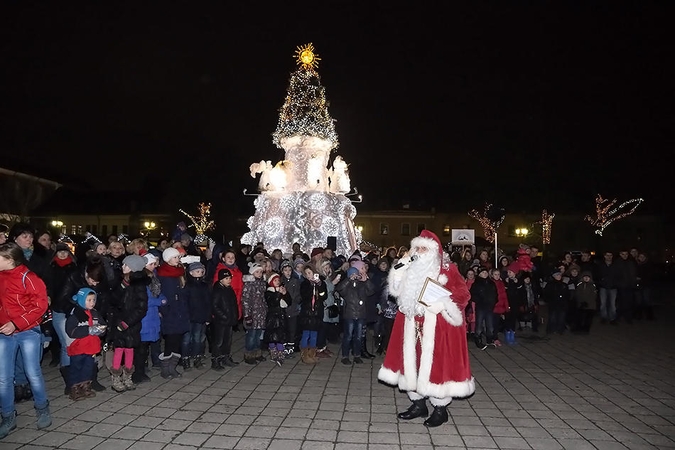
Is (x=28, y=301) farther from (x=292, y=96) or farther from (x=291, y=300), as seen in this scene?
(x=292, y=96)

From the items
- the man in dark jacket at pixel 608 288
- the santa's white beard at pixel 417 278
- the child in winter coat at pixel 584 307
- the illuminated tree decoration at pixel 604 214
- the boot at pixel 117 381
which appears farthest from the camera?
the illuminated tree decoration at pixel 604 214

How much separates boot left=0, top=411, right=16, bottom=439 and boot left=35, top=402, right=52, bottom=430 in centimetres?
22

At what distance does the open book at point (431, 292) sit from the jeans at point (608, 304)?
10380 mm

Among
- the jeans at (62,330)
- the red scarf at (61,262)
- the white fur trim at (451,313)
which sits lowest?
the jeans at (62,330)

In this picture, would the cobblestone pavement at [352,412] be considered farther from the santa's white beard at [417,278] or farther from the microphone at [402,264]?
the microphone at [402,264]

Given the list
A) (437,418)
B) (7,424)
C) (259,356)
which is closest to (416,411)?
(437,418)

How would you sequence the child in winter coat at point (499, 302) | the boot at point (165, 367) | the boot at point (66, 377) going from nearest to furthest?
the boot at point (66, 377) → the boot at point (165, 367) → the child in winter coat at point (499, 302)

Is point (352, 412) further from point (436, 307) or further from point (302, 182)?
point (302, 182)

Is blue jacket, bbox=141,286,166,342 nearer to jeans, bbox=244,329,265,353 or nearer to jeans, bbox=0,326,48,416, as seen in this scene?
jeans, bbox=244,329,265,353

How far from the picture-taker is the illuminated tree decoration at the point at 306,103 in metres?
18.2

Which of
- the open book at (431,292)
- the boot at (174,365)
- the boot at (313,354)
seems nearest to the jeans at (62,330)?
the boot at (174,365)

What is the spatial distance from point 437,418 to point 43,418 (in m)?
4.16

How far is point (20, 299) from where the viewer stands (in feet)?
17.6

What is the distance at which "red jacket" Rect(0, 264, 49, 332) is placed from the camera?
5.32 metres
